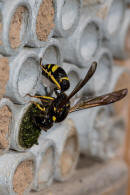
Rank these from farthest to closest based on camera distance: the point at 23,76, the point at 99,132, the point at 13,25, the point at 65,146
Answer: the point at 99,132, the point at 65,146, the point at 23,76, the point at 13,25

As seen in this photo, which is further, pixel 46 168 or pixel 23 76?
pixel 46 168

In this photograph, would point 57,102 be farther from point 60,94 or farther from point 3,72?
A: point 3,72

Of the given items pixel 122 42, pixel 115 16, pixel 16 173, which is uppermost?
pixel 115 16

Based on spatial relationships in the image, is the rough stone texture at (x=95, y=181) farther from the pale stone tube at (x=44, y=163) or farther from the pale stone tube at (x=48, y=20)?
the pale stone tube at (x=48, y=20)

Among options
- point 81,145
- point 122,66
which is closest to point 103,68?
point 122,66

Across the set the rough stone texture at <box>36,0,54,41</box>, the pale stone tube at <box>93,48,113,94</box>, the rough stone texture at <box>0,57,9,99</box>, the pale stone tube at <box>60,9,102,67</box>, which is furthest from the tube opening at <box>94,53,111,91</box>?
the rough stone texture at <box>0,57,9,99</box>

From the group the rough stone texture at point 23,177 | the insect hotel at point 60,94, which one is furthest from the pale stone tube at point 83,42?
the rough stone texture at point 23,177

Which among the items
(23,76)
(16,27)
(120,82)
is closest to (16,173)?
(23,76)
